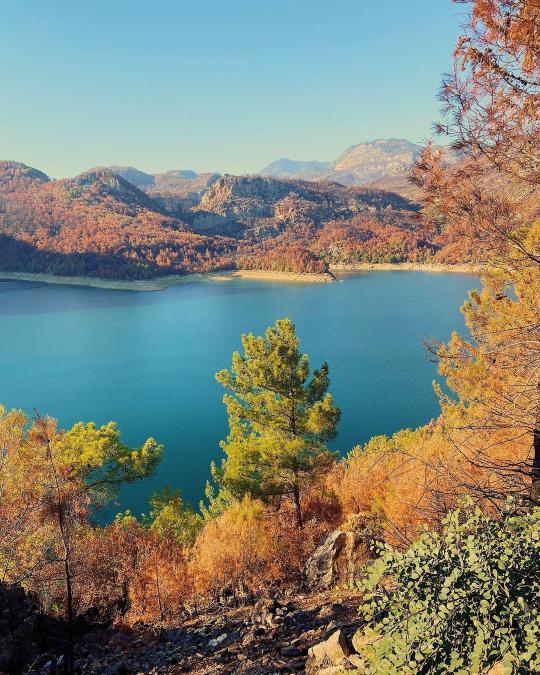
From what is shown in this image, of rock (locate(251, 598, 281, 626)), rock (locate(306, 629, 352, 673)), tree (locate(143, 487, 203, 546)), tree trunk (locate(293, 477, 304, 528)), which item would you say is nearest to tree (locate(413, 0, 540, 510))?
rock (locate(306, 629, 352, 673))

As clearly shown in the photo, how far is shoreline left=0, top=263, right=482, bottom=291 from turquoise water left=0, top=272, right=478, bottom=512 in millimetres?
13813

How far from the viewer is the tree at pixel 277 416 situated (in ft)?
A: 41.1

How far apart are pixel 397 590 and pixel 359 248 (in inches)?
6053

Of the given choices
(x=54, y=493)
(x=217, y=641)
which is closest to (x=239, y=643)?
(x=217, y=641)

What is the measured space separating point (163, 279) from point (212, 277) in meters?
13.8

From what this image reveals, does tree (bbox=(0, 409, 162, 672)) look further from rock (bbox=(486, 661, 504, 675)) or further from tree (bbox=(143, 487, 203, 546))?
rock (bbox=(486, 661, 504, 675))

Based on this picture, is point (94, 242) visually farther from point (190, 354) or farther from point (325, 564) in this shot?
point (325, 564)

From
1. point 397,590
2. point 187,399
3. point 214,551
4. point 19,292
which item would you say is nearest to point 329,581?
point 214,551

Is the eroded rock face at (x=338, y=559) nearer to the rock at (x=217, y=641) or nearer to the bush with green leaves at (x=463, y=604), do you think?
the rock at (x=217, y=641)

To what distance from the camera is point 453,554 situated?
3.51 metres

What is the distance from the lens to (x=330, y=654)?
5109mm

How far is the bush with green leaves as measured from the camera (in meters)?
3.13

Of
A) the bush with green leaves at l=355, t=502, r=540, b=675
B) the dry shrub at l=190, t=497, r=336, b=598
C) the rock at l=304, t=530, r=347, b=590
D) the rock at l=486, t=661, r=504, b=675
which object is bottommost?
the dry shrub at l=190, t=497, r=336, b=598

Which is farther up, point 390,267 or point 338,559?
point 390,267
